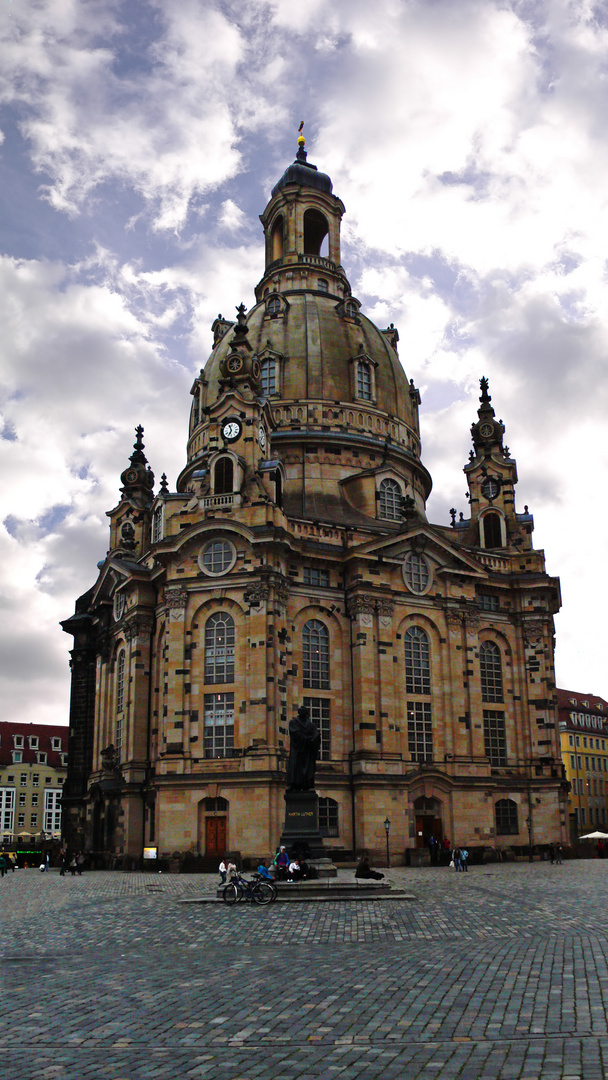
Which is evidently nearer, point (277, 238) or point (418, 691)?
point (418, 691)

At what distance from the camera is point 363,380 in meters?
75.4

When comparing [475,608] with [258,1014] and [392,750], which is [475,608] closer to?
[392,750]

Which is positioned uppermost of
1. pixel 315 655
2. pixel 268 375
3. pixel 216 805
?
pixel 268 375

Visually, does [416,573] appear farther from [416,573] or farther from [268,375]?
[268,375]

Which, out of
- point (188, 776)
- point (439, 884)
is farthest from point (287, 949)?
point (188, 776)

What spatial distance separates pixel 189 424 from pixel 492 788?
3938 centimetres

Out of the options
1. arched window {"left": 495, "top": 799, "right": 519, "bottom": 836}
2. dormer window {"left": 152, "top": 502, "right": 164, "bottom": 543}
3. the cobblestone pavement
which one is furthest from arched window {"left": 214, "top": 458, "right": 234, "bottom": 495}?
the cobblestone pavement

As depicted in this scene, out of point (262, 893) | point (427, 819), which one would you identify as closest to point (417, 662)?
point (427, 819)

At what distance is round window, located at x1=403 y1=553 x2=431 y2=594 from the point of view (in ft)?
208

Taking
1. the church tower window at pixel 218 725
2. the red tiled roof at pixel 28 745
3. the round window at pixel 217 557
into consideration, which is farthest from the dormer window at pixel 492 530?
the red tiled roof at pixel 28 745

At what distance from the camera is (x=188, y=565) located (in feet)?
194

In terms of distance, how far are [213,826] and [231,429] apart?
977 inches

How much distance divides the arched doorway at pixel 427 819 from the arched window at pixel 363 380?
30728mm

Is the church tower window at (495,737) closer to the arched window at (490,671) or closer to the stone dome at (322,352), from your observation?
the arched window at (490,671)
